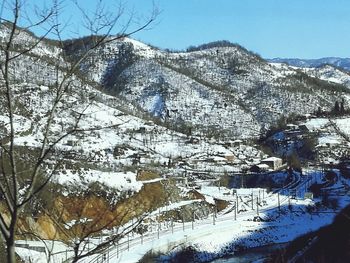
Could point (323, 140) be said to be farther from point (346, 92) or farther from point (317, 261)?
point (346, 92)

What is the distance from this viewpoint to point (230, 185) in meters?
50.2

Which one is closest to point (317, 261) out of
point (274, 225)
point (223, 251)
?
point (223, 251)

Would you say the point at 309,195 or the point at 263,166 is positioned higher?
the point at 263,166

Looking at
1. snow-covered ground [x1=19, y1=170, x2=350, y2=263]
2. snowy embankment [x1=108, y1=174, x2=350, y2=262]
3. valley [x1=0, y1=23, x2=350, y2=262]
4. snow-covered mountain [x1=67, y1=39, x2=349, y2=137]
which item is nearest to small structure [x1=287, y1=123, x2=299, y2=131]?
valley [x1=0, y1=23, x2=350, y2=262]

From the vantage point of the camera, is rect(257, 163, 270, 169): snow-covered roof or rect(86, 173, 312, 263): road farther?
rect(257, 163, 270, 169): snow-covered roof

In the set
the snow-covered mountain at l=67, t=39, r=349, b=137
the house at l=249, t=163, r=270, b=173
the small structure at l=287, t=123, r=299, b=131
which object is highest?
the snow-covered mountain at l=67, t=39, r=349, b=137

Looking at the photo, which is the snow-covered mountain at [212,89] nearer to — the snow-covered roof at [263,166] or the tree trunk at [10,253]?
the snow-covered roof at [263,166]

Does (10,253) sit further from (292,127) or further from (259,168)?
(292,127)

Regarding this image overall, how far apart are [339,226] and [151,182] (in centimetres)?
1258

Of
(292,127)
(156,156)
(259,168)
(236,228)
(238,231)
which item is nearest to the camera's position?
(238,231)

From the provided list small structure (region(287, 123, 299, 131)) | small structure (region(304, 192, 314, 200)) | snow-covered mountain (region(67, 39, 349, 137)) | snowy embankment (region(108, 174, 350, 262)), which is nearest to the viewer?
snowy embankment (region(108, 174, 350, 262))

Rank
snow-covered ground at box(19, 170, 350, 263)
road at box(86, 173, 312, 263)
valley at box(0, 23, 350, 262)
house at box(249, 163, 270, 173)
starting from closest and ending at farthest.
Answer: valley at box(0, 23, 350, 262) < road at box(86, 173, 312, 263) < snow-covered ground at box(19, 170, 350, 263) < house at box(249, 163, 270, 173)

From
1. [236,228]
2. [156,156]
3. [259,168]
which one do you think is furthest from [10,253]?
[156,156]

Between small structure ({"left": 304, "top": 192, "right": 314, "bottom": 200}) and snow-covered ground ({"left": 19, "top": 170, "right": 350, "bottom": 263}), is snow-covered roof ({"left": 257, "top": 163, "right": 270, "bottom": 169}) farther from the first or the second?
small structure ({"left": 304, "top": 192, "right": 314, "bottom": 200})
